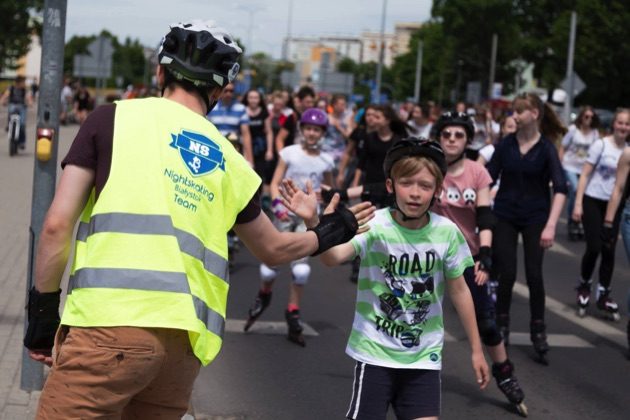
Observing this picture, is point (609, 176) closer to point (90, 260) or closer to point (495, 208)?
point (495, 208)

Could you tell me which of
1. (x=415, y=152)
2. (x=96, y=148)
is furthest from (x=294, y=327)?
(x=96, y=148)

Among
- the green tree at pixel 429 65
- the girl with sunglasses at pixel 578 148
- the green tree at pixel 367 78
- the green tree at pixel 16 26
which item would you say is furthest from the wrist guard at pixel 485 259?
the green tree at pixel 367 78

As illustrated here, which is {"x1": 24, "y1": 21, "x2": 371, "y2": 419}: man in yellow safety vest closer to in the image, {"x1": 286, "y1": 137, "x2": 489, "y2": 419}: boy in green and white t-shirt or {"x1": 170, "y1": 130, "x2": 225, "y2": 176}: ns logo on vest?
{"x1": 170, "y1": 130, "x2": 225, "y2": 176}: ns logo on vest

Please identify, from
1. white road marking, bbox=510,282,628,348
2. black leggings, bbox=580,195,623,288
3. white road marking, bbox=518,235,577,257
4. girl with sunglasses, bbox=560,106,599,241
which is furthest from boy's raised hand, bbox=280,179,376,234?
girl with sunglasses, bbox=560,106,599,241

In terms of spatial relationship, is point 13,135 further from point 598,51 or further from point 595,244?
point 598,51

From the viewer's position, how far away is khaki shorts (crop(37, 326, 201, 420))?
303 cm

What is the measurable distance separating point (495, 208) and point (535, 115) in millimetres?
712

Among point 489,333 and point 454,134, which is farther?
point 454,134

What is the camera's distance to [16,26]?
7438 centimetres

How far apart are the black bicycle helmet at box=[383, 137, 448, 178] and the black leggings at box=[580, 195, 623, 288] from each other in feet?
18.5

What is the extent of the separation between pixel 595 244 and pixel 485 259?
12.2 ft

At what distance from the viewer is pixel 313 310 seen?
9.73 meters

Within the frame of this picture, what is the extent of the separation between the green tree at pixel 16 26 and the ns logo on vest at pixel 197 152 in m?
70.4

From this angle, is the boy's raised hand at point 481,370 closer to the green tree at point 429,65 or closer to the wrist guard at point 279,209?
the wrist guard at point 279,209
